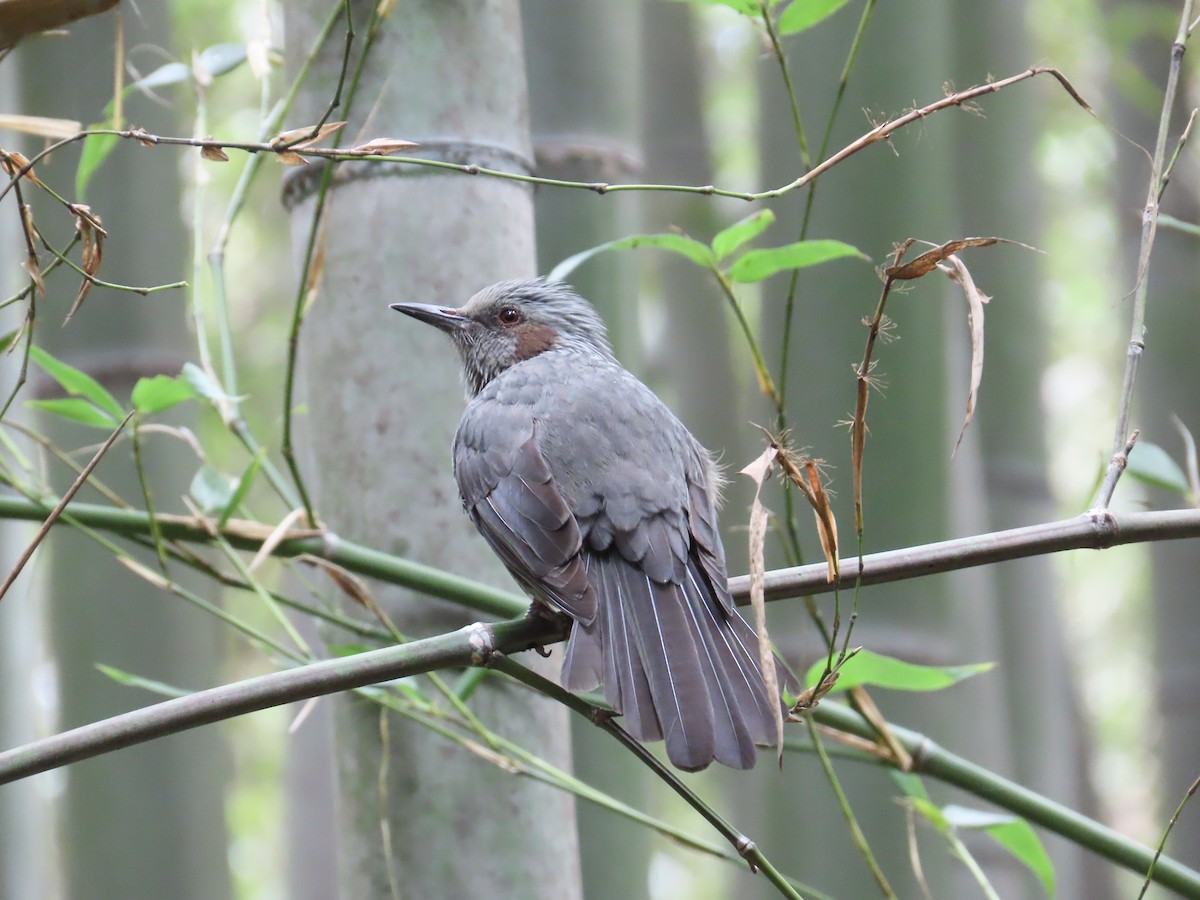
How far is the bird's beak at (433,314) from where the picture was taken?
2.52 meters

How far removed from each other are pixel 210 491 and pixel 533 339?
4.41ft

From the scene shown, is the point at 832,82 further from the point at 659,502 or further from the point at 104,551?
the point at 104,551

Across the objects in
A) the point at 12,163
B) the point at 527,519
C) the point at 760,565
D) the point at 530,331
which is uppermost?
the point at 530,331

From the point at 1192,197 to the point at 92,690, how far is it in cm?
435

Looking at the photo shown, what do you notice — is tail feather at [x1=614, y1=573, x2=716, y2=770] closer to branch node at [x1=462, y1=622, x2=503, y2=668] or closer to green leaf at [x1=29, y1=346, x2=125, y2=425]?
branch node at [x1=462, y1=622, x2=503, y2=668]

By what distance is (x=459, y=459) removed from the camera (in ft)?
8.34

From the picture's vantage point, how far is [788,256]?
212 centimetres

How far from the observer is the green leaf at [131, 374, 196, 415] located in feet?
6.74

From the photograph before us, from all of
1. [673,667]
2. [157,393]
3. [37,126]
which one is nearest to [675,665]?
[673,667]

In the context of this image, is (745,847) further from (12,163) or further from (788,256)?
(12,163)

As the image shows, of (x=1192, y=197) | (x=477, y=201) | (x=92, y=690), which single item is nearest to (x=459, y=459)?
(x=477, y=201)

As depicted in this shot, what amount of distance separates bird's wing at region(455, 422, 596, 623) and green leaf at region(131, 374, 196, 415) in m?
0.58

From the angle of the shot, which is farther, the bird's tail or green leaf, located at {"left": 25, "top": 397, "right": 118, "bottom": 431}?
green leaf, located at {"left": 25, "top": 397, "right": 118, "bottom": 431}

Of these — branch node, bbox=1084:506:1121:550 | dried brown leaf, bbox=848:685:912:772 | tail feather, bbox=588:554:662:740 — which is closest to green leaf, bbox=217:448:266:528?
tail feather, bbox=588:554:662:740
